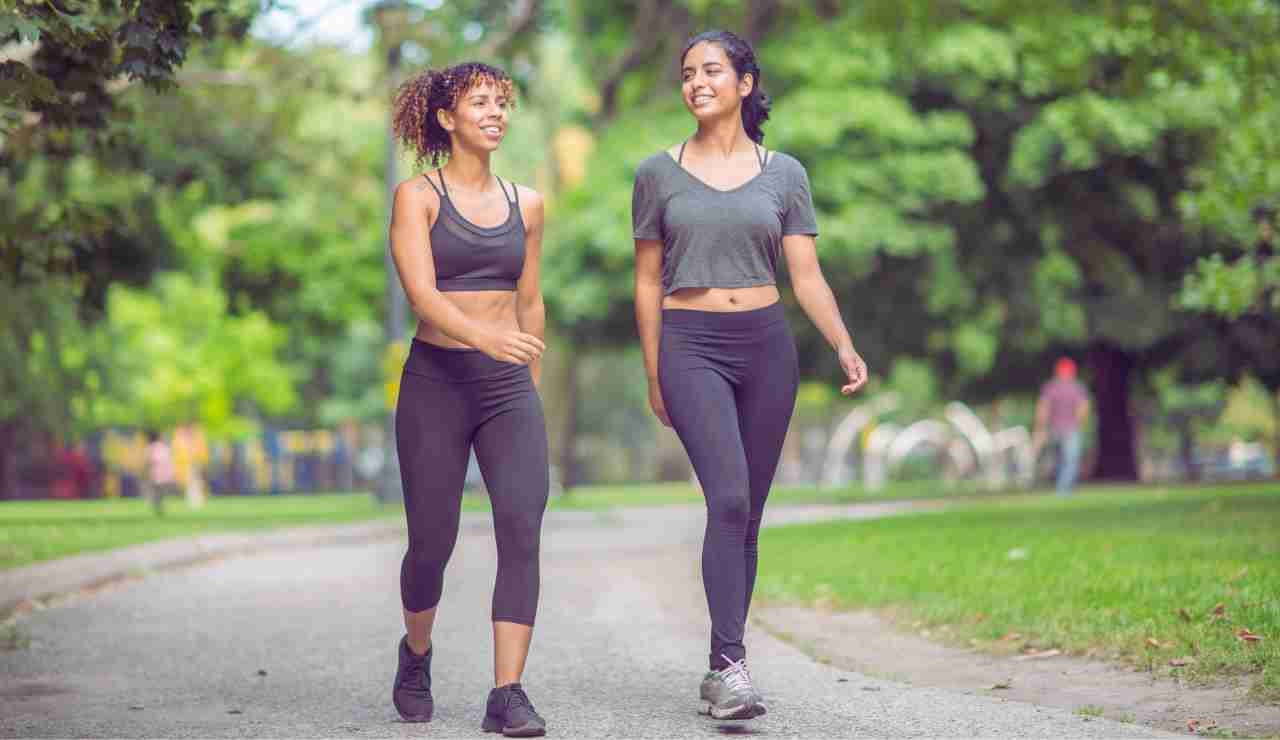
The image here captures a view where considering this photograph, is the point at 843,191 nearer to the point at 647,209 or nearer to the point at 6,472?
the point at 647,209

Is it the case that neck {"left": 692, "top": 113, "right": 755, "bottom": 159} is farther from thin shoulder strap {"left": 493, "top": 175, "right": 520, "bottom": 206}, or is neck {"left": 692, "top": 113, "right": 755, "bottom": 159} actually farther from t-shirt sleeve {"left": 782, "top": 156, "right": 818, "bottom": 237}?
thin shoulder strap {"left": 493, "top": 175, "right": 520, "bottom": 206}

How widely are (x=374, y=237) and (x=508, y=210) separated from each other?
26882 mm

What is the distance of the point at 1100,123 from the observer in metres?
26.5

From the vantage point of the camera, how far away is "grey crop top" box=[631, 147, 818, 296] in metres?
6.27

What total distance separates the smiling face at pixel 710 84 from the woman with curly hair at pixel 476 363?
2.13 ft

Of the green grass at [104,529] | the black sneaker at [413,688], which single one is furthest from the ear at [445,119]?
the green grass at [104,529]

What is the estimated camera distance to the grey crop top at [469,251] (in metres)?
5.97

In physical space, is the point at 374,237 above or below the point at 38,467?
above

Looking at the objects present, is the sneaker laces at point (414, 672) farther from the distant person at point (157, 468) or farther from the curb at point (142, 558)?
the distant person at point (157, 468)

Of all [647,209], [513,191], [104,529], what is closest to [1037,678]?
[647,209]

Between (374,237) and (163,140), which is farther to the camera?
(374,237)

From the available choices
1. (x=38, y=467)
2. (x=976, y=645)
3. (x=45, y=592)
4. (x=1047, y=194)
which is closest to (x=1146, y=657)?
(x=976, y=645)

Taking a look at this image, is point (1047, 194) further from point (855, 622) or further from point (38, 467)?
point (38, 467)

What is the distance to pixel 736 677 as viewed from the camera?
610 centimetres
